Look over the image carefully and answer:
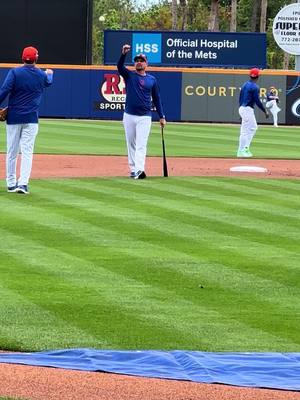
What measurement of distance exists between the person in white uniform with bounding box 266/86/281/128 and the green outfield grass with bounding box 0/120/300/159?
4.80 feet

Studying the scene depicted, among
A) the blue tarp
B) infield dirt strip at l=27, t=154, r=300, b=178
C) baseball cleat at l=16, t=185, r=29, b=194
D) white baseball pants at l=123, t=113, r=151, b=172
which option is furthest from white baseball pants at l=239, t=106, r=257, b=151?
the blue tarp

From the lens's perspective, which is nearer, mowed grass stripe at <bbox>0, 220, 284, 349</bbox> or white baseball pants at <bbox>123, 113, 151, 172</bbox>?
mowed grass stripe at <bbox>0, 220, 284, 349</bbox>

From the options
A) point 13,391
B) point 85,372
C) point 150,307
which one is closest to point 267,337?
point 150,307

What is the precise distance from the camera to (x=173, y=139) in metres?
30.9

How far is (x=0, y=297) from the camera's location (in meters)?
8.38

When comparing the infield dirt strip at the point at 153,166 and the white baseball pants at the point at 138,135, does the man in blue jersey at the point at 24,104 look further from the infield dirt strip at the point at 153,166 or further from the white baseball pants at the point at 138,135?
the infield dirt strip at the point at 153,166

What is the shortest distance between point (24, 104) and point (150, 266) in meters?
5.84

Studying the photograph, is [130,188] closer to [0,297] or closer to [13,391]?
[0,297]

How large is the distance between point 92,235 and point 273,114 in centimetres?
3165

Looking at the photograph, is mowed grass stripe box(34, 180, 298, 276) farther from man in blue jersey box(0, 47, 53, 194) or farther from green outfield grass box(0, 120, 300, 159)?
green outfield grass box(0, 120, 300, 159)

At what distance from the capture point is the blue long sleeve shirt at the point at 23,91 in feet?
49.2

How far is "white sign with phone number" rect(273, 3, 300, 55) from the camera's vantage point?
42000 mm

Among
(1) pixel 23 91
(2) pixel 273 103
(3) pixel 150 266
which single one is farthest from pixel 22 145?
(2) pixel 273 103

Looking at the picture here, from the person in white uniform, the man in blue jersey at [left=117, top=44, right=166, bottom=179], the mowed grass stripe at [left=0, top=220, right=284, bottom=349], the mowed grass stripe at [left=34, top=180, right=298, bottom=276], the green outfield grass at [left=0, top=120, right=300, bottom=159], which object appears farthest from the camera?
the person in white uniform
